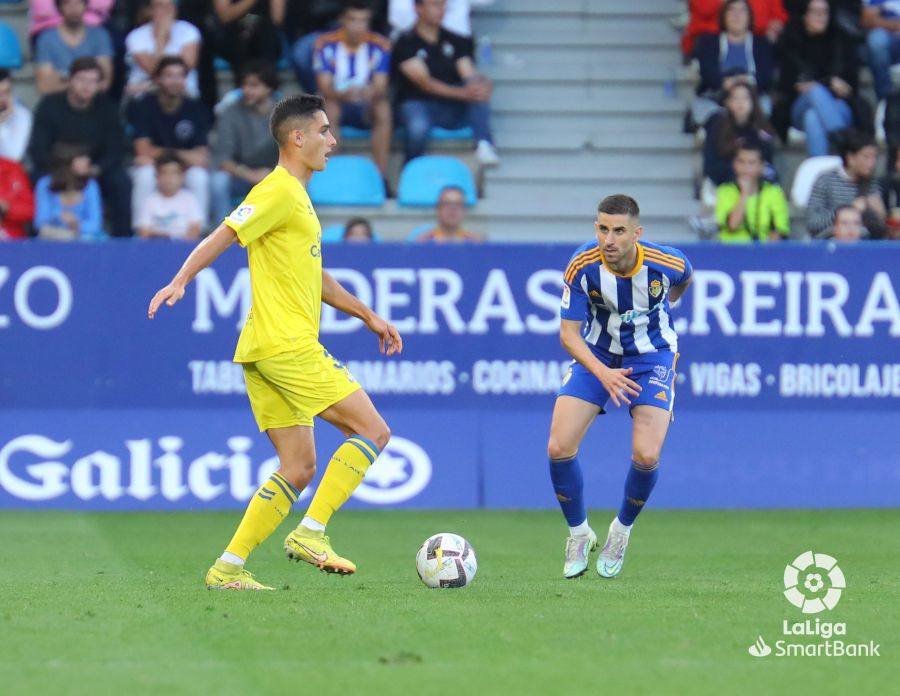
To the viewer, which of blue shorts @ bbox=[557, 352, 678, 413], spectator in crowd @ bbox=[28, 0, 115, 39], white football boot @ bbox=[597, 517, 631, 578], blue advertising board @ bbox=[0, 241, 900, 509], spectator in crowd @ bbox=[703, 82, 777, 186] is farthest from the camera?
spectator in crowd @ bbox=[28, 0, 115, 39]

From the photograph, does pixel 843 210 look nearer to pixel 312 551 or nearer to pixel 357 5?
pixel 357 5

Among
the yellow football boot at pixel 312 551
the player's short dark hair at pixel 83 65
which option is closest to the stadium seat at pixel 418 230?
the player's short dark hair at pixel 83 65

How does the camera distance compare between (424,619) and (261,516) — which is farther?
(261,516)

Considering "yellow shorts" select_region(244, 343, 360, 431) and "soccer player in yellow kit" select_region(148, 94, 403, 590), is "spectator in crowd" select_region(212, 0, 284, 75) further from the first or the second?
"yellow shorts" select_region(244, 343, 360, 431)

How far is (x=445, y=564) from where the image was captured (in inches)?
318

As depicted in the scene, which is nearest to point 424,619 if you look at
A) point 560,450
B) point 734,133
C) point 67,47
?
point 560,450

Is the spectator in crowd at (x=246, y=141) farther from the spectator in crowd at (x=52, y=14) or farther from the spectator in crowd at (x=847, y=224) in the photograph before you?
the spectator in crowd at (x=847, y=224)

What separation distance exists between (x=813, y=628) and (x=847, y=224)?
7.33m

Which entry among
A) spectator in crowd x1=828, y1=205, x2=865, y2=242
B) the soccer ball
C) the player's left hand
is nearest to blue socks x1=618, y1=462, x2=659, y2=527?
the soccer ball

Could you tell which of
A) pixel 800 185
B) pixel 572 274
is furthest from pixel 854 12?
pixel 572 274

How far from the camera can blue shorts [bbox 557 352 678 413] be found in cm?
883

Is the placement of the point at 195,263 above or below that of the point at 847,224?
above

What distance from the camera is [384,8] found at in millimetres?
16234

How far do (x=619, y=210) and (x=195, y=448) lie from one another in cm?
488
